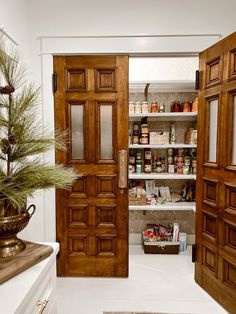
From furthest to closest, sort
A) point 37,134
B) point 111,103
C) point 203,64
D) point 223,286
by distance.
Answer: point 111,103, point 203,64, point 223,286, point 37,134

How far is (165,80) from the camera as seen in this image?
122 inches

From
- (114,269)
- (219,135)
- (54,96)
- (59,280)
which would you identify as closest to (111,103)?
(54,96)

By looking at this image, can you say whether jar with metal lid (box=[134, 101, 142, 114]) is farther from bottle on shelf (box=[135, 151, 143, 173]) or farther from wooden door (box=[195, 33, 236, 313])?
wooden door (box=[195, 33, 236, 313])

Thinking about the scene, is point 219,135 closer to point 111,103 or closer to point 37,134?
point 111,103

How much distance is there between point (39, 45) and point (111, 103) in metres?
0.80

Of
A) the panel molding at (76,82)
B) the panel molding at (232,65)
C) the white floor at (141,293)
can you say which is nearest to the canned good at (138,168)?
the white floor at (141,293)

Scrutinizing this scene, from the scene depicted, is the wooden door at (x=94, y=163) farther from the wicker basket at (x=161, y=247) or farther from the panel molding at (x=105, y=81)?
the wicker basket at (x=161, y=247)

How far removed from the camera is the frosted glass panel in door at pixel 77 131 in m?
2.49

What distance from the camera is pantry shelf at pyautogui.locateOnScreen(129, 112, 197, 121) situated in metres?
3.11

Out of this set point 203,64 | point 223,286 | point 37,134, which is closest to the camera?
point 37,134

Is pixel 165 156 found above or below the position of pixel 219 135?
below

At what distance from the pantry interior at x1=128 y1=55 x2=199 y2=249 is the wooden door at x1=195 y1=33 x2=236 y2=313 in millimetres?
776

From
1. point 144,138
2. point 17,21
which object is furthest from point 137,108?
point 17,21

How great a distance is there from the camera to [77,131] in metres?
2.51
